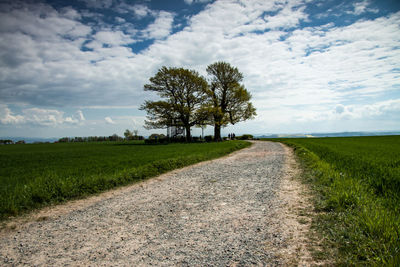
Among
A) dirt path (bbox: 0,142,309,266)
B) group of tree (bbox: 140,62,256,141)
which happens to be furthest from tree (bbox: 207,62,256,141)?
dirt path (bbox: 0,142,309,266)

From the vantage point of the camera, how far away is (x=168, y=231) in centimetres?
425

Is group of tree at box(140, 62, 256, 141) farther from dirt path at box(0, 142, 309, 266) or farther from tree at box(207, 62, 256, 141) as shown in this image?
dirt path at box(0, 142, 309, 266)

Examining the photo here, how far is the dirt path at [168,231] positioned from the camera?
10.8ft

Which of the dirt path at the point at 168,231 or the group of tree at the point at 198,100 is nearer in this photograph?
the dirt path at the point at 168,231

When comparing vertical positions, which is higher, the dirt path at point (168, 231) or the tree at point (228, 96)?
the tree at point (228, 96)

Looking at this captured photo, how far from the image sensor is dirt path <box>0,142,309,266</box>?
10.8ft

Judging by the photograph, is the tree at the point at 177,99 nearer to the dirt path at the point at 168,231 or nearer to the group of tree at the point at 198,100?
the group of tree at the point at 198,100

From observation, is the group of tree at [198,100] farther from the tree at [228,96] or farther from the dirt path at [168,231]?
the dirt path at [168,231]

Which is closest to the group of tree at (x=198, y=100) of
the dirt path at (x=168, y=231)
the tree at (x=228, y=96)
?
the tree at (x=228, y=96)

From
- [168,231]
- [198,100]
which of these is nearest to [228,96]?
[198,100]

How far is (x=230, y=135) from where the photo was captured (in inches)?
2382

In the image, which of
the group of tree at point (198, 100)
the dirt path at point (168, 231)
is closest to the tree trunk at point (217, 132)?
the group of tree at point (198, 100)

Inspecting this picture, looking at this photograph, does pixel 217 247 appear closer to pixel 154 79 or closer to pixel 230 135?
pixel 154 79

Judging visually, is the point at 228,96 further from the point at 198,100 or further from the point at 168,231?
the point at 168,231
